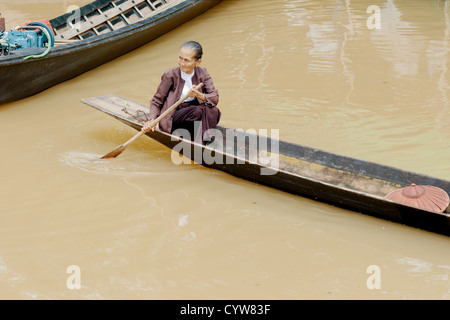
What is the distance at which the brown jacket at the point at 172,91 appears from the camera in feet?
13.6

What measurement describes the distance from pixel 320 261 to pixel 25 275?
62.5 inches

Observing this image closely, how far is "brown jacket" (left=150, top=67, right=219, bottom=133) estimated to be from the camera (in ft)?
13.6

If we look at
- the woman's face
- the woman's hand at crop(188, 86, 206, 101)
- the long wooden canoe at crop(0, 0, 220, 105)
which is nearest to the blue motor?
the long wooden canoe at crop(0, 0, 220, 105)

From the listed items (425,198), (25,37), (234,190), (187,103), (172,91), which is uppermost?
(25,37)

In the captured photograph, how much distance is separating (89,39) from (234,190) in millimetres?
3426

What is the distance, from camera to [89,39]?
257 inches

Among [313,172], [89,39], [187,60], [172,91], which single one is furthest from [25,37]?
[313,172]

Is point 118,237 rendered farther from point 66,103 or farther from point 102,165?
point 66,103

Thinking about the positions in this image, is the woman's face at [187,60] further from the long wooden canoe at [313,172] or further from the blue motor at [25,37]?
the blue motor at [25,37]

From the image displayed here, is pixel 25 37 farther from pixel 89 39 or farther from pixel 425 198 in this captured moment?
pixel 425 198

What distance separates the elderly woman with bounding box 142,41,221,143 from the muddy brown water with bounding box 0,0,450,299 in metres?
0.31

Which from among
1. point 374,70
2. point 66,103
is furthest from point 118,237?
point 374,70

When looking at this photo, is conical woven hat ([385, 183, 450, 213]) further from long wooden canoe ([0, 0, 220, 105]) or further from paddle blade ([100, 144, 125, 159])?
long wooden canoe ([0, 0, 220, 105])

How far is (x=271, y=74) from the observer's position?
6.45 metres
